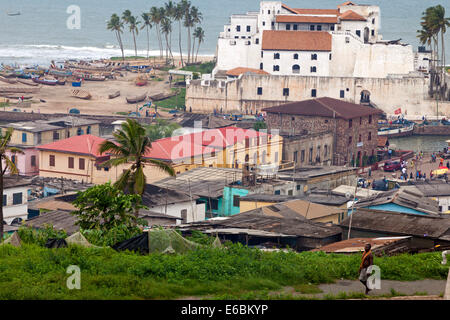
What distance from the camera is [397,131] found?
81.9 metres

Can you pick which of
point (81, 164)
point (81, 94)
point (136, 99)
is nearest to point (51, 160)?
point (81, 164)

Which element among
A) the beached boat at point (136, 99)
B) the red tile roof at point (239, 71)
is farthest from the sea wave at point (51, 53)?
the red tile roof at point (239, 71)

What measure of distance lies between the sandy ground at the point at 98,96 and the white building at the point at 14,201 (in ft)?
148

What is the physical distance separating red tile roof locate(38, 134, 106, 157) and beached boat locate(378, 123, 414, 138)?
105ft

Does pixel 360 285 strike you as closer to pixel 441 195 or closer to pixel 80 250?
pixel 80 250

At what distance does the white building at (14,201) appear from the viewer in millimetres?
41688

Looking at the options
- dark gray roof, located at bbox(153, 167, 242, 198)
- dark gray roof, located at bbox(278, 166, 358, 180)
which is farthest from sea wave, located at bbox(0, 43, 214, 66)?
dark gray roof, located at bbox(153, 167, 242, 198)

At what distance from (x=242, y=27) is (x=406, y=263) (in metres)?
84.0

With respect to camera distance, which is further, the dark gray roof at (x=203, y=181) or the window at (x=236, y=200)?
the dark gray roof at (x=203, y=181)

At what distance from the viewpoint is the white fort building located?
3548 inches

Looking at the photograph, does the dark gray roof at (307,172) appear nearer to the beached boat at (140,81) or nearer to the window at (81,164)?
the window at (81,164)

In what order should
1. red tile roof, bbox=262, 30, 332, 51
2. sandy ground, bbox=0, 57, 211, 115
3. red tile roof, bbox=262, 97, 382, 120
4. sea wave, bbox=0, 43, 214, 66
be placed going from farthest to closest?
sea wave, bbox=0, 43, 214, 66, red tile roof, bbox=262, 30, 332, 51, sandy ground, bbox=0, 57, 211, 115, red tile roof, bbox=262, 97, 382, 120

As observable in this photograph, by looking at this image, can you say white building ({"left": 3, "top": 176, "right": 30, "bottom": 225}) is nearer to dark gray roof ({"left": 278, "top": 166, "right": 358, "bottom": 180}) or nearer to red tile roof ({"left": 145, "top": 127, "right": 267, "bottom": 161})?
red tile roof ({"left": 145, "top": 127, "right": 267, "bottom": 161})

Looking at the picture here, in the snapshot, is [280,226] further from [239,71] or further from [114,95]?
[114,95]
